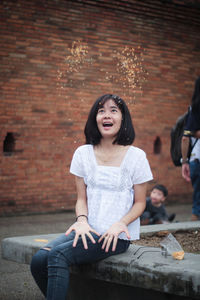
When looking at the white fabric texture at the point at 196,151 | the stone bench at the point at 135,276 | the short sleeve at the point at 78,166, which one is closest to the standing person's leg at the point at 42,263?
the stone bench at the point at 135,276

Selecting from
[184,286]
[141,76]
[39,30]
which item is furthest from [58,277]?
[141,76]

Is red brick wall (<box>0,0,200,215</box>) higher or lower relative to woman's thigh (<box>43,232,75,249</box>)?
higher

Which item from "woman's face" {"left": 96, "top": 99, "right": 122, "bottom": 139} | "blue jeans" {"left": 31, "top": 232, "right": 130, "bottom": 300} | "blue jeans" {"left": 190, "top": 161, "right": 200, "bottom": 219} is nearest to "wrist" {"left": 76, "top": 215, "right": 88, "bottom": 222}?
"blue jeans" {"left": 31, "top": 232, "right": 130, "bottom": 300}

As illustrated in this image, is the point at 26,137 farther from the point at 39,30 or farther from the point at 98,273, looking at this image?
the point at 98,273

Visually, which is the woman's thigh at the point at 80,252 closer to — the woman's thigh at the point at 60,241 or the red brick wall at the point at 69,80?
the woman's thigh at the point at 60,241

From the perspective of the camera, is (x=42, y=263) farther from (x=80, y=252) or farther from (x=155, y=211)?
(x=155, y=211)

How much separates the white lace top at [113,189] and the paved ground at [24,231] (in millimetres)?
1179

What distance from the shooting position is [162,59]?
9227 mm

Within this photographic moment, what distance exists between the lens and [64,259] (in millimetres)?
2502

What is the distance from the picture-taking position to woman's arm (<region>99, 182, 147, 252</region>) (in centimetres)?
256

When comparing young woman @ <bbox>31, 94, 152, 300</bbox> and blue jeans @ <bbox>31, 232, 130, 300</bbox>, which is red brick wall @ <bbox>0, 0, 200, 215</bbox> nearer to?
young woman @ <bbox>31, 94, 152, 300</bbox>

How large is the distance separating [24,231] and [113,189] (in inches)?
149

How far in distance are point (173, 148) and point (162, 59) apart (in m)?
4.42

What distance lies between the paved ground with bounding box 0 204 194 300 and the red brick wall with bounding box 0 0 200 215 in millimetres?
430
